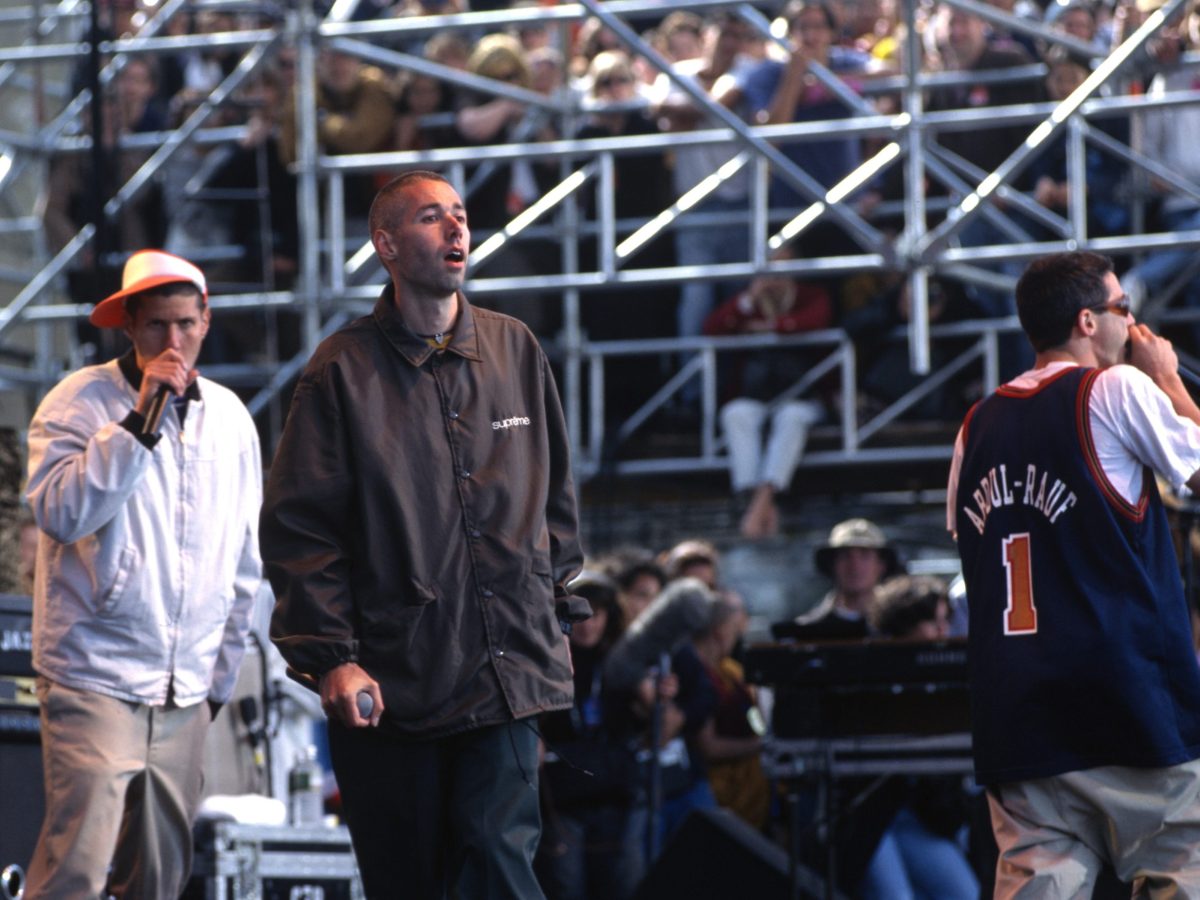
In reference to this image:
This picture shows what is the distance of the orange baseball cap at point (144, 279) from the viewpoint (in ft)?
18.7

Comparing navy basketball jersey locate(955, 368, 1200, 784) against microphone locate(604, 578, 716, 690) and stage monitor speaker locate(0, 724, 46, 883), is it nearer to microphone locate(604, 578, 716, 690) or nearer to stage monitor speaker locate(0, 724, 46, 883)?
stage monitor speaker locate(0, 724, 46, 883)

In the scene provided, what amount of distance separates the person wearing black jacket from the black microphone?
96 centimetres

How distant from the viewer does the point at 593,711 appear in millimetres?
8977

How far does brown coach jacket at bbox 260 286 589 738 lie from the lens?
4.30 metres

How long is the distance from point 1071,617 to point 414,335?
62.9 inches

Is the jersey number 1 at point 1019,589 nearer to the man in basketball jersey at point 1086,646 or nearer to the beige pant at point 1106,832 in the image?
the man in basketball jersey at point 1086,646

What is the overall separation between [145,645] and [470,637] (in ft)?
4.74

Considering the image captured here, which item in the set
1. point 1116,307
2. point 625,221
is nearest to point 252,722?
point 1116,307

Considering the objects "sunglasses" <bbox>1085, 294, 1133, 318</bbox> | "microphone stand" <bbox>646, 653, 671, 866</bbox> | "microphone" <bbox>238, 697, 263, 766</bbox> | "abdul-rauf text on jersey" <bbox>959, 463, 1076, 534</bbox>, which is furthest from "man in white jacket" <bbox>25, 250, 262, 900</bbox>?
"microphone stand" <bbox>646, 653, 671, 866</bbox>

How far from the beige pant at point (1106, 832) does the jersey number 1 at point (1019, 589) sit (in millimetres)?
348

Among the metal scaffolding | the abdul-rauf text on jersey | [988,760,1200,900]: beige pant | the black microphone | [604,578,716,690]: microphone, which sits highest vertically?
the metal scaffolding

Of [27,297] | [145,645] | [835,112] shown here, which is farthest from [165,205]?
[145,645]

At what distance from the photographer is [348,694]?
13.6 feet

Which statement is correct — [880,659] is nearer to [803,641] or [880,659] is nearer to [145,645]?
[803,641]
